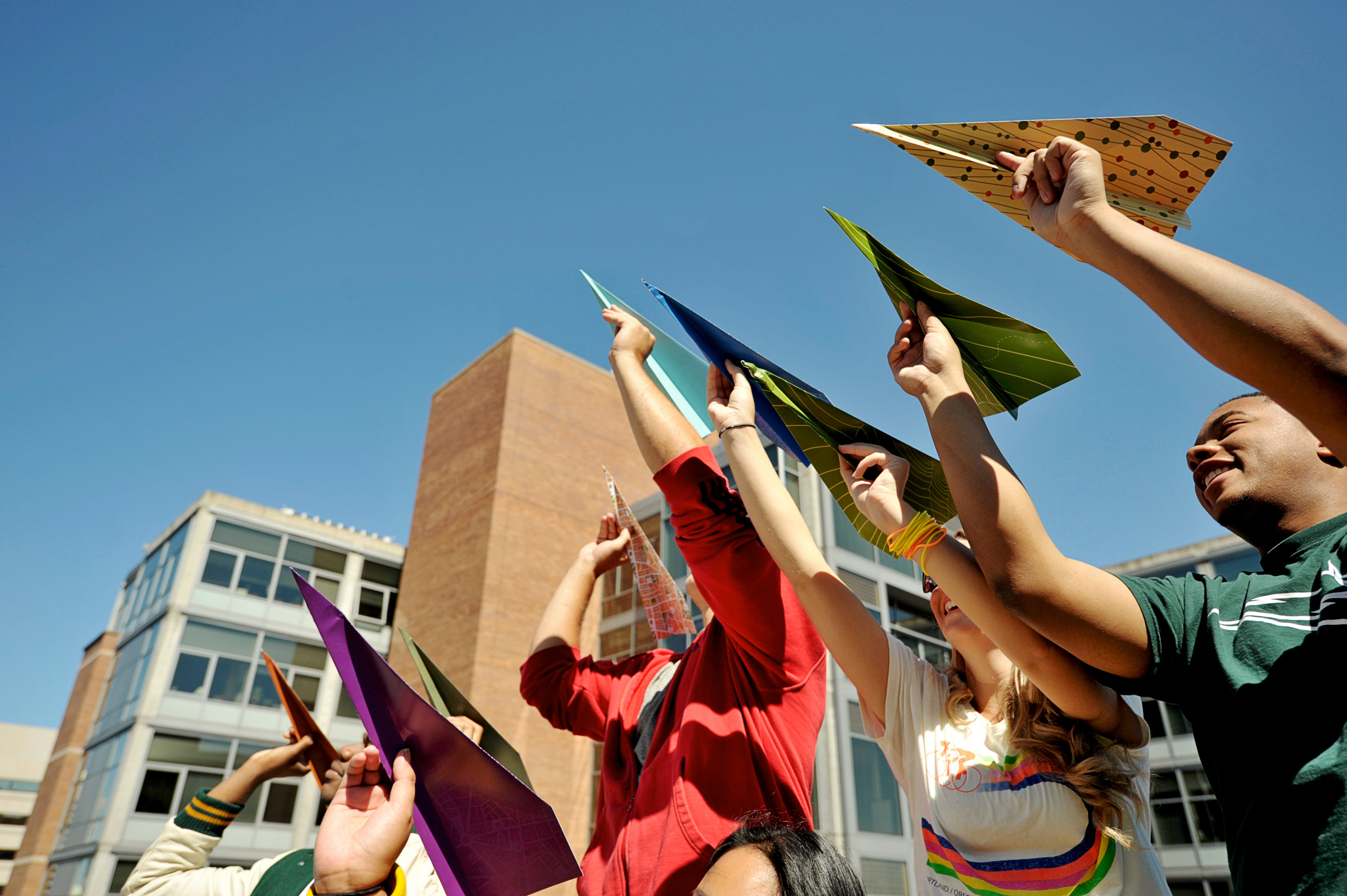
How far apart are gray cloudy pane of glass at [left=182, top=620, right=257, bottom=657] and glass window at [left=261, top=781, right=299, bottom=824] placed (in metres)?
3.24

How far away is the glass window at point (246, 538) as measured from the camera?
2119 cm

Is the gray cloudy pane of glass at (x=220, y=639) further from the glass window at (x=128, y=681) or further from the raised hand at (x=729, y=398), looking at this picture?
the raised hand at (x=729, y=398)

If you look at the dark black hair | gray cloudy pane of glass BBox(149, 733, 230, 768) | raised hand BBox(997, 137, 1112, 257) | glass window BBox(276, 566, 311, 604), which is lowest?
the dark black hair

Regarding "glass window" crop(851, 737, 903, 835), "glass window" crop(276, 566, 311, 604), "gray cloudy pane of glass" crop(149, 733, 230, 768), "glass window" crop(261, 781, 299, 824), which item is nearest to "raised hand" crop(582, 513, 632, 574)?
"glass window" crop(851, 737, 903, 835)

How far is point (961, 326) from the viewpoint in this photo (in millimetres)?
1463

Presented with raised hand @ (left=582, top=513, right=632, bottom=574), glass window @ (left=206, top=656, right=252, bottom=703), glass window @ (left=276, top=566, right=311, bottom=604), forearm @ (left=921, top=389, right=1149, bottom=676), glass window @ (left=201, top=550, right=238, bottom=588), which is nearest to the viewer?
forearm @ (left=921, top=389, right=1149, bottom=676)

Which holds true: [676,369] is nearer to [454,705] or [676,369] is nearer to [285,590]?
[454,705]

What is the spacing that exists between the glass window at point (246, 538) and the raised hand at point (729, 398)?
73.6 ft

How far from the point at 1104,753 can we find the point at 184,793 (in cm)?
2184

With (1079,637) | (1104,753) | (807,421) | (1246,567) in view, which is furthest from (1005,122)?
(1246,567)

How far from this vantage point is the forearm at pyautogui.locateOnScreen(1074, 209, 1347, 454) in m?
0.82

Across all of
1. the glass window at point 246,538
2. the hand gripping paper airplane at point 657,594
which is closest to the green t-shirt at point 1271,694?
the hand gripping paper airplane at point 657,594

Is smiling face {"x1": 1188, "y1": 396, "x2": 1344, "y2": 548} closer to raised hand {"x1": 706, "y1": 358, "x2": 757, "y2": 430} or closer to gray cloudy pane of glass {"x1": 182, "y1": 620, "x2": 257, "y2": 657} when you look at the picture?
raised hand {"x1": 706, "y1": 358, "x2": 757, "y2": 430}

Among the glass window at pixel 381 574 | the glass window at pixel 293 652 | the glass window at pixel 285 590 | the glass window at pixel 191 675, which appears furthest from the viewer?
the glass window at pixel 381 574
